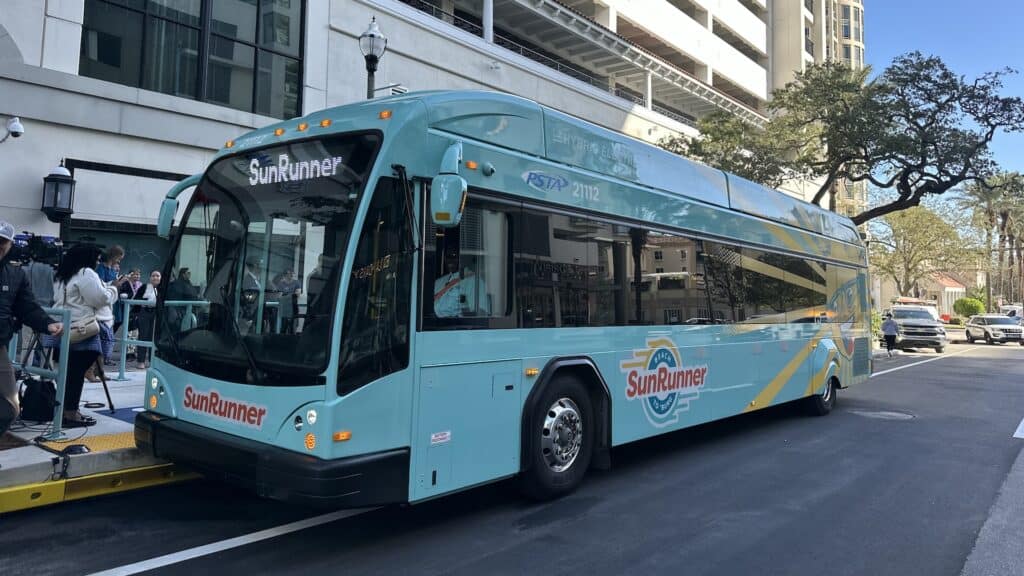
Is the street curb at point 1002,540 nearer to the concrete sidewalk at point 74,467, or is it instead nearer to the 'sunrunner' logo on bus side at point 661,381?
the 'sunrunner' logo on bus side at point 661,381

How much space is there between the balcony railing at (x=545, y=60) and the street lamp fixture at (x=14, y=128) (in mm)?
11110

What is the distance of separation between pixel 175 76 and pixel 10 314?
1115cm

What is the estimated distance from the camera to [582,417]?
598 cm

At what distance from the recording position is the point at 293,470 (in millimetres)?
4070

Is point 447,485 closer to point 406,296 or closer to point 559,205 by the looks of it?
point 406,296

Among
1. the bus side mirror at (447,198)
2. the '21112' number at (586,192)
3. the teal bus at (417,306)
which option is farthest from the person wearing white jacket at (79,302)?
the '21112' number at (586,192)

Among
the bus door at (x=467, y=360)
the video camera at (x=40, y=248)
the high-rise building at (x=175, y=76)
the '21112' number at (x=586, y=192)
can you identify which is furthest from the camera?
the high-rise building at (x=175, y=76)

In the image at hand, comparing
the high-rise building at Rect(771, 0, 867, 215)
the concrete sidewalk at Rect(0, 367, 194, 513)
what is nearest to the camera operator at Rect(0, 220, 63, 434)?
the concrete sidewalk at Rect(0, 367, 194, 513)

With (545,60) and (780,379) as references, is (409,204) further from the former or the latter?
(545,60)

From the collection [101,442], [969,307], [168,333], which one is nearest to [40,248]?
[101,442]

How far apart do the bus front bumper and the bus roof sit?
2.24 metres

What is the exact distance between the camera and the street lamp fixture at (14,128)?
11711 mm

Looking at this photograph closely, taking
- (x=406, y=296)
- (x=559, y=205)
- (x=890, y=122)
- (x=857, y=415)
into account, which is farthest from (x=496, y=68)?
(x=406, y=296)

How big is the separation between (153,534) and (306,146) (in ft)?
9.71
